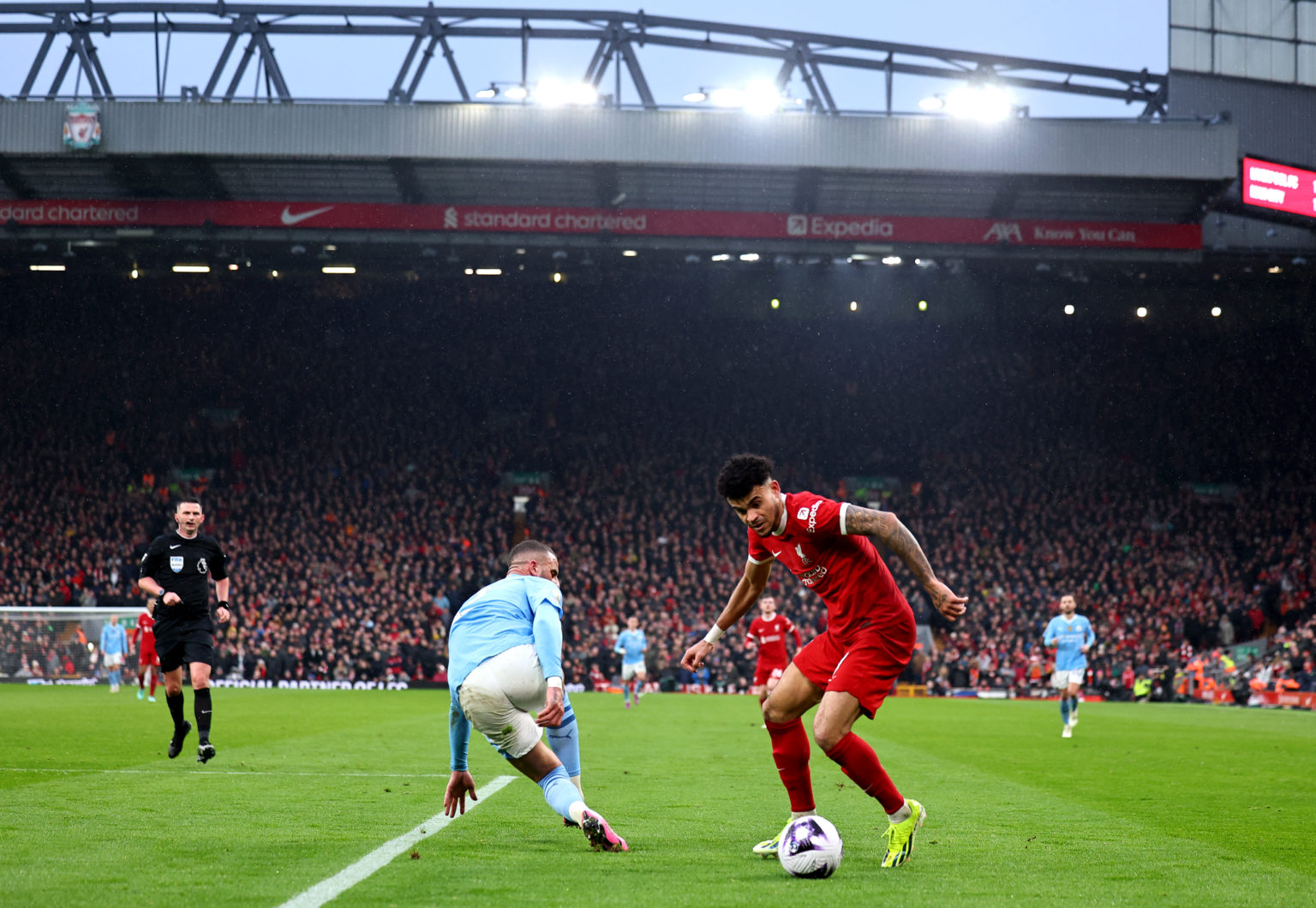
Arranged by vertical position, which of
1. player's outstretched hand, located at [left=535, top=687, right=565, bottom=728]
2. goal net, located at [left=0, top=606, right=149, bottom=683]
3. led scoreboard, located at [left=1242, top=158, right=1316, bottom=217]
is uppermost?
led scoreboard, located at [left=1242, top=158, right=1316, bottom=217]

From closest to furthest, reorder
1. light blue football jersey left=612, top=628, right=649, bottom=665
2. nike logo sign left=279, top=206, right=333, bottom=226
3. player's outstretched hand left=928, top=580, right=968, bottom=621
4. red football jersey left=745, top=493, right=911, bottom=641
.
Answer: player's outstretched hand left=928, top=580, right=968, bottom=621 < red football jersey left=745, top=493, right=911, bottom=641 < light blue football jersey left=612, top=628, right=649, bottom=665 < nike logo sign left=279, top=206, right=333, bottom=226

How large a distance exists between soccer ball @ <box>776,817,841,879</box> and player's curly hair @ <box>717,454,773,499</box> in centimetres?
172

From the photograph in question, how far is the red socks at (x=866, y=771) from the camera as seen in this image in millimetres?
6754

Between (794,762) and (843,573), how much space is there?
3.49 ft

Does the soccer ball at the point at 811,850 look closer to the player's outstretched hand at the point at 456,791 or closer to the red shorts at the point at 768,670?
the player's outstretched hand at the point at 456,791

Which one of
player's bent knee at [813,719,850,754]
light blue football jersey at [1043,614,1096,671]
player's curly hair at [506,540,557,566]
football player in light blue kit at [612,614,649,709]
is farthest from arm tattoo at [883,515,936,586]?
football player in light blue kit at [612,614,649,709]

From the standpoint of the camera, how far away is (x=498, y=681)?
22.4 feet

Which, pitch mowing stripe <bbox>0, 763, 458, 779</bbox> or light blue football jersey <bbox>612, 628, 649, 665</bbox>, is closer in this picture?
pitch mowing stripe <bbox>0, 763, 458, 779</bbox>

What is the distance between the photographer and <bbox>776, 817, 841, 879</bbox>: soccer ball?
21.1 feet

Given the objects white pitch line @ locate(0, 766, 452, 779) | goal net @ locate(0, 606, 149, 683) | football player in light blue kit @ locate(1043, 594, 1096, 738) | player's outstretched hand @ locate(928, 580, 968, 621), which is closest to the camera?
player's outstretched hand @ locate(928, 580, 968, 621)

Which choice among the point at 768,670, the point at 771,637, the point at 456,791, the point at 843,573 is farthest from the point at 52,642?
the point at 843,573

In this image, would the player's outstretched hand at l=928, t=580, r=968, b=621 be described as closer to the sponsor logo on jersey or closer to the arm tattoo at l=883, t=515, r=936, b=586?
the arm tattoo at l=883, t=515, r=936, b=586

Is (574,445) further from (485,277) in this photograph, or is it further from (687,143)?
(687,143)

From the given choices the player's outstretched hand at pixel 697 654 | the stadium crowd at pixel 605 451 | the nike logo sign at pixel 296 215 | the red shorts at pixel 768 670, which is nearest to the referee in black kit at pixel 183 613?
the player's outstretched hand at pixel 697 654
